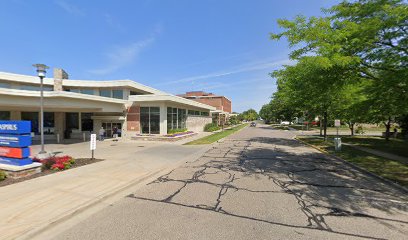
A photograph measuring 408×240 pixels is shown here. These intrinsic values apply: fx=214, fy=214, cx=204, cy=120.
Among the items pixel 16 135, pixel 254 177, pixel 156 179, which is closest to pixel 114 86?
pixel 16 135

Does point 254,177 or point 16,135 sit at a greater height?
point 16,135

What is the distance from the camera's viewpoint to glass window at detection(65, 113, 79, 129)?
28172mm

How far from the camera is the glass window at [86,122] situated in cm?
2802

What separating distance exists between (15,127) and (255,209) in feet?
33.4

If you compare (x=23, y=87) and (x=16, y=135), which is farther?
(x=23, y=87)

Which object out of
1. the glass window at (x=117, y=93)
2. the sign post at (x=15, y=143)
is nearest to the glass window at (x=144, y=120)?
the glass window at (x=117, y=93)

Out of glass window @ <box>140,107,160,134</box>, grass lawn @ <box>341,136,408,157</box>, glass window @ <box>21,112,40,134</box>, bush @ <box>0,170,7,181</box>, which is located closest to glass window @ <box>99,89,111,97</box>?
glass window @ <box>140,107,160,134</box>

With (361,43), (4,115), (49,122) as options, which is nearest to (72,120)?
(49,122)

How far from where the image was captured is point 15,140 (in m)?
9.09

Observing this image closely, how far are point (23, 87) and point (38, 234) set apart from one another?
103 ft

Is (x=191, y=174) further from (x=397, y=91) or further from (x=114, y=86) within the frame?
(x=114, y=86)

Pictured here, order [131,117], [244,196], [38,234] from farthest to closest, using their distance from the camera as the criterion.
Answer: [131,117], [244,196], [38,234]

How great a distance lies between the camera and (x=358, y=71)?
9172mm

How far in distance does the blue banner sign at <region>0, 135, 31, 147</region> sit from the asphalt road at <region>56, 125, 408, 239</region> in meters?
5.86
